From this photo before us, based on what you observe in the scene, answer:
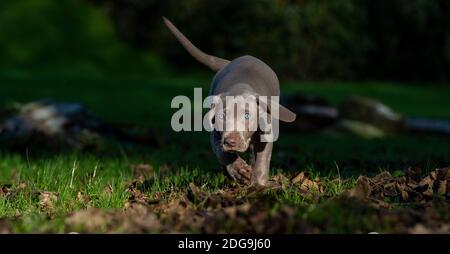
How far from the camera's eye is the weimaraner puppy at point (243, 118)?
21.5 feet

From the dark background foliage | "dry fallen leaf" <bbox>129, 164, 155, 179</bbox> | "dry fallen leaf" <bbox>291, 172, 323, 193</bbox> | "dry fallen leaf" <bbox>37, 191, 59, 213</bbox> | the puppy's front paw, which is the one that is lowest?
"dry fallen leaf" <bbox>37, 191, 59, 213</bbox>

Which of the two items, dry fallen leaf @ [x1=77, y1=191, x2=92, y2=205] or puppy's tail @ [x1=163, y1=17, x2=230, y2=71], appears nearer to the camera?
dry fallen leaf @ [x1=77, y1=191, x2=92, y2=205]

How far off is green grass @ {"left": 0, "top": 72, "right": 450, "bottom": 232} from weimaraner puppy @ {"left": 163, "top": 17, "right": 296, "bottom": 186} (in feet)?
0.90

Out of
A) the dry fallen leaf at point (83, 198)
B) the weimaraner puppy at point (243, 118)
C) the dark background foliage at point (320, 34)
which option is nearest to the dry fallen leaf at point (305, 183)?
the weimaraner puppy at point (243, 118)

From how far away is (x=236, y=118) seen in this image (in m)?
6.58

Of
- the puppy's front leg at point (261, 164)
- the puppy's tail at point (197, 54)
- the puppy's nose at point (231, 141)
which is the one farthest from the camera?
the puppy's tail at point (197, 54)

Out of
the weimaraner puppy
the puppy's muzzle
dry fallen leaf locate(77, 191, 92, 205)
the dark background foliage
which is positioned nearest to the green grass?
dry fallen leaf locate(77, 191, 92, 205)

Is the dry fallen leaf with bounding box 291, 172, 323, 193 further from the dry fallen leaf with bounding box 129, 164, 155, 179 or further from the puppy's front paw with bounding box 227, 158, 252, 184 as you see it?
the dry fallen leaf with bounding box 129, 164, 155, 179

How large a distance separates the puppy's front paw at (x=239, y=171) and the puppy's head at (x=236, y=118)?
1.27 ft

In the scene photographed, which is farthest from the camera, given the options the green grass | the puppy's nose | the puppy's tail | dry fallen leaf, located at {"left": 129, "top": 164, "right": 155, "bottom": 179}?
dry fallen leaf, located at {"left": 129, "top": 164, "right": 155, "bottom": 179}

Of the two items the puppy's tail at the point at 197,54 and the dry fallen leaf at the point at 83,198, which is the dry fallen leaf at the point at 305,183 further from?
the puppy's tail at the point at 197,54

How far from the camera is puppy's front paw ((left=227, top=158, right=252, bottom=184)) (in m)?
7.12

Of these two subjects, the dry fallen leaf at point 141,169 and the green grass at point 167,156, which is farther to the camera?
the dry fallen leaf at point 141,169

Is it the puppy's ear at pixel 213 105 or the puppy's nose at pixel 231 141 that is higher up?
the puppy's ear at pixel 213 105
